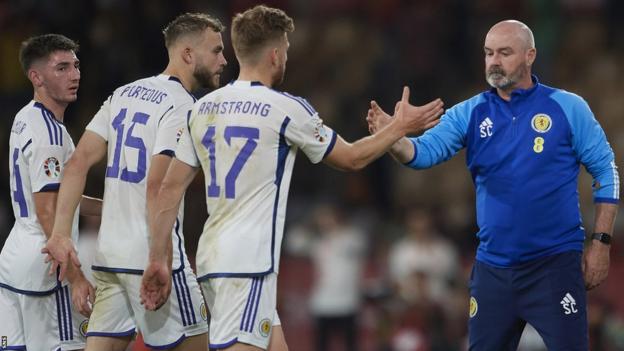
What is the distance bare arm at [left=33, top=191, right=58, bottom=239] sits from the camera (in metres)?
7.26

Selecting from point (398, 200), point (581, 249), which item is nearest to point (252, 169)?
point (581, 249)

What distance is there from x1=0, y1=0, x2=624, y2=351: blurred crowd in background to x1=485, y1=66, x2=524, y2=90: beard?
5.56 metres

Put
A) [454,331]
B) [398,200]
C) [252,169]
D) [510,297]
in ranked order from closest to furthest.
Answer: [252,169]
[510,297]
[454,331]
[398,200]

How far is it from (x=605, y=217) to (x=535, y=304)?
2.27ft

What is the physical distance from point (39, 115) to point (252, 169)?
71.5 inches

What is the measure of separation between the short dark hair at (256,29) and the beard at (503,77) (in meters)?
1.49

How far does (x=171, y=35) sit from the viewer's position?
7285 mm

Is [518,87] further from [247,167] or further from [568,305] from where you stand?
[247,167]

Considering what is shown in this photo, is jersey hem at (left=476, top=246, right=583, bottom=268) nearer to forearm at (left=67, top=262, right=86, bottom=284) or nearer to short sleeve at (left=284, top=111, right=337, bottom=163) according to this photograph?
short sleeve at (left=284, top=111, right=337, bottom=163)

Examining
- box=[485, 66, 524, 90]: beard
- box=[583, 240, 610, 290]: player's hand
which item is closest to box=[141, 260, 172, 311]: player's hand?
box=[485, 66, 524, 90]: beard

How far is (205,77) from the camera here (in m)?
7.31

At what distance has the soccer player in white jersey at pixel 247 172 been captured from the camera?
631 cm

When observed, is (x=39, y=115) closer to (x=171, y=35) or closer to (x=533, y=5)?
(x=171, y=35)

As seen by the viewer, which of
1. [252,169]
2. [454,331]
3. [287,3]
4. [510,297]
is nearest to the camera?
[252,169]
